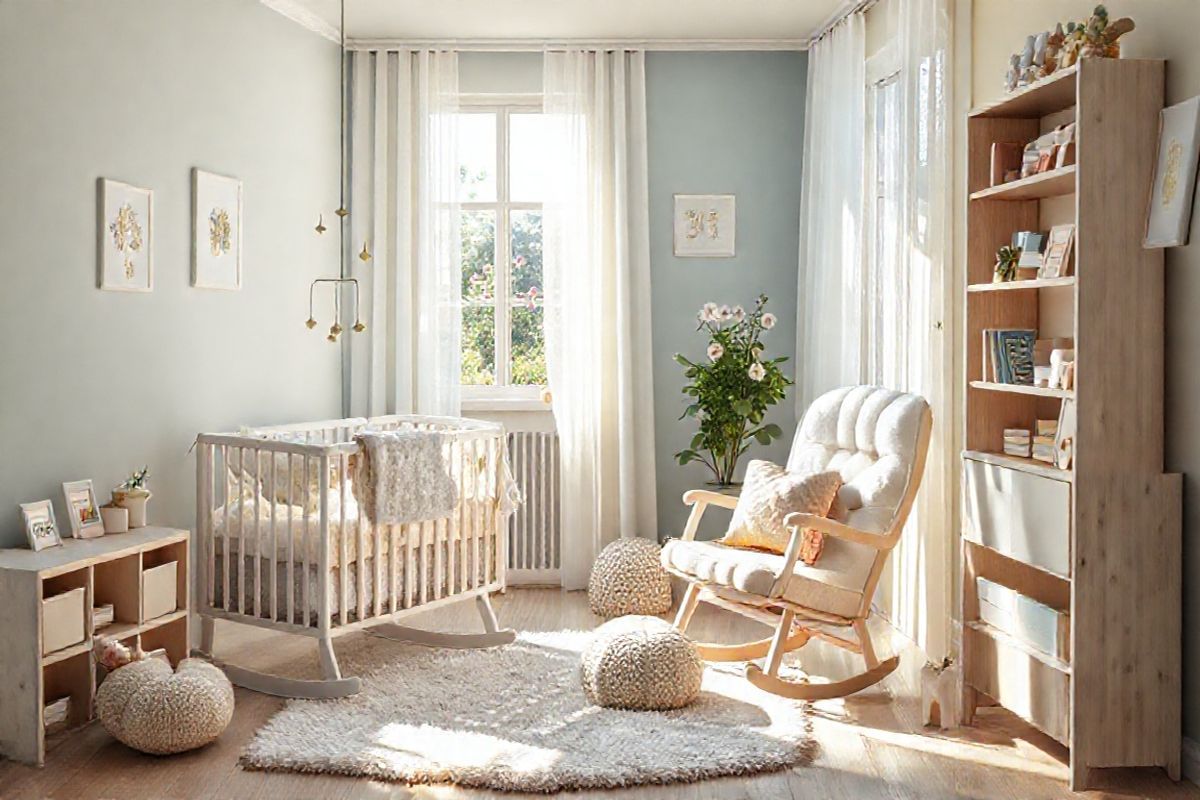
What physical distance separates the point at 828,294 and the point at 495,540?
1.78m

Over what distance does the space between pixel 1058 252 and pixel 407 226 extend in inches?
125

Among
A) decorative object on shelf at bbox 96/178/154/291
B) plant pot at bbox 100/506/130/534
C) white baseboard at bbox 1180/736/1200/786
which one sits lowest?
white baseboard at bbox 1180/736/1200/786

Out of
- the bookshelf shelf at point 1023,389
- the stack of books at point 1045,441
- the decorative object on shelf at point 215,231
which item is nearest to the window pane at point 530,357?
the decorative object on shelf at point 215,231

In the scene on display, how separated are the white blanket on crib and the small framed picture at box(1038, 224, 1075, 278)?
203 cm

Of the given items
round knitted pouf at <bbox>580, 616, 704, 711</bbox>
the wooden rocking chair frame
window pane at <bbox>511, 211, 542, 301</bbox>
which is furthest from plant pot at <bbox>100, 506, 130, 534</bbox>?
window pane at <bbox>511, 211, 542, 301</bbox>

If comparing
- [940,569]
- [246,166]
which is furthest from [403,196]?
[940,569]

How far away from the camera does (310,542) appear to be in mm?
3705

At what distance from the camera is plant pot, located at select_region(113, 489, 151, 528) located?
12.0ft

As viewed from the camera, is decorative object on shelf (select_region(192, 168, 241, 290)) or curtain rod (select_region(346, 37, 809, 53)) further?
curtain rod (select_region(346, 37, 809, 53))

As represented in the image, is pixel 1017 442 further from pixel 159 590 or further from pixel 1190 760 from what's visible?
pixel 159 590

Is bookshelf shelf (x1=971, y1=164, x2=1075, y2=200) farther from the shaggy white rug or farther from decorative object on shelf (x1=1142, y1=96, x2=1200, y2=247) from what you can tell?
the shaggy white rug

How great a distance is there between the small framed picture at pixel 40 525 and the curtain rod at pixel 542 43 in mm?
2860

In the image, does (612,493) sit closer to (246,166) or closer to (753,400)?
(753,400)

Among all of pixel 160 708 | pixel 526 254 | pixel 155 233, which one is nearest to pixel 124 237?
pixel 155 233
